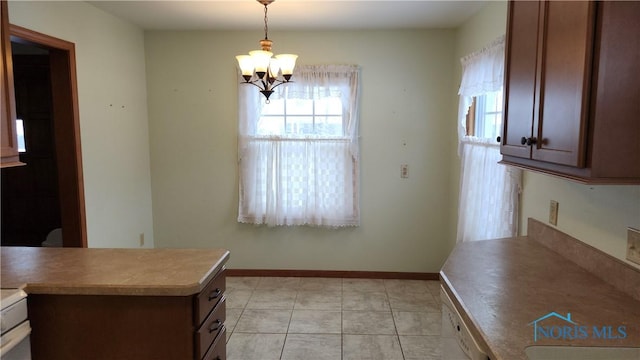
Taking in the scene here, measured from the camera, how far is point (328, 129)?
3957 mm

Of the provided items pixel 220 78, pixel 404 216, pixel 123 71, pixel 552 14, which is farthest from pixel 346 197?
pixel 552 14

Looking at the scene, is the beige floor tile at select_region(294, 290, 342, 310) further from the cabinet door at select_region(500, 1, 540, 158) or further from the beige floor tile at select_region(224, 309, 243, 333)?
the cabinet door at select_region(500, 1, 540, 158)

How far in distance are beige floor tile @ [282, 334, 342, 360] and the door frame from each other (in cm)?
179

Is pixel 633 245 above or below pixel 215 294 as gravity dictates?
above

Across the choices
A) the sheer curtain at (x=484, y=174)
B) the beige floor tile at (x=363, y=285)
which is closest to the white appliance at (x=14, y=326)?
the sheer curtain at (x=484, y=174)

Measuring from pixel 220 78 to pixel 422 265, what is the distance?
2.81 m

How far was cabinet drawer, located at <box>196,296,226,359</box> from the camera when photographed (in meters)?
1.69

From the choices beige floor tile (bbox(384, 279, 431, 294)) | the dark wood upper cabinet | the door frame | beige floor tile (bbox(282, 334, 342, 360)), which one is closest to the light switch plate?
the dark wood upper cabinet

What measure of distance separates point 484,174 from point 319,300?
1.80 m

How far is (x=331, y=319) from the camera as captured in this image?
3.24 m

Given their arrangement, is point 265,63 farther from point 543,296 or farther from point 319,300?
point 319,300

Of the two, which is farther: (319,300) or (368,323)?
(319,300)

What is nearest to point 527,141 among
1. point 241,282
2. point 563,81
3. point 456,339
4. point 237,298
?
point 563,81

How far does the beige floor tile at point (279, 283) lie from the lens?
12.8ft
